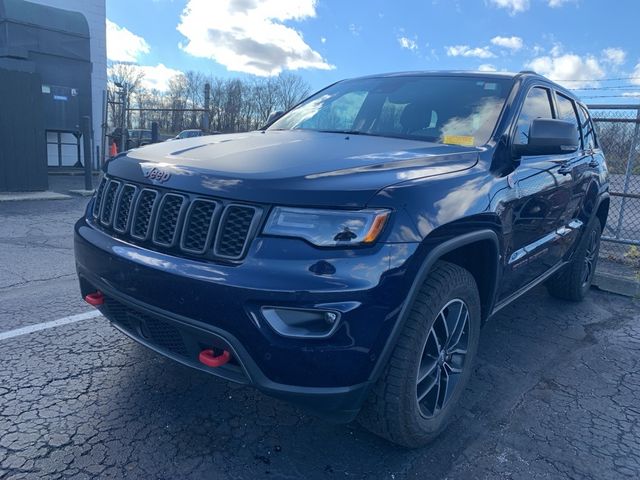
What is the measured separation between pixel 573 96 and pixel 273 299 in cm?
403

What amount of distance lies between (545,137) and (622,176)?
17.3ft

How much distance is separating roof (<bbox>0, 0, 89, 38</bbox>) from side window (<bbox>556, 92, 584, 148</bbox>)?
1243 centimetres

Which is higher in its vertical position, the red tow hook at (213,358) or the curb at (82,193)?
the red tow hook at (213,358)

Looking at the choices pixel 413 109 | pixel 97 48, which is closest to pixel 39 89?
pixel 97 48

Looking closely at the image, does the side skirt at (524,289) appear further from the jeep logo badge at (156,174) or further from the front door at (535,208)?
the jeep logo badge at (156,174)

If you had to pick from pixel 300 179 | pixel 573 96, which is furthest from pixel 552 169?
pixel 300 179

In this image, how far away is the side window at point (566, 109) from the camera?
4.08 m

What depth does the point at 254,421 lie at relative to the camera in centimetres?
259

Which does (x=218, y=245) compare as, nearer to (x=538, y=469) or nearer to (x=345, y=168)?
(x=345, y=168)

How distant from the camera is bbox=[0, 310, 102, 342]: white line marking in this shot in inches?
135

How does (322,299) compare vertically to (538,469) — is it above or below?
above

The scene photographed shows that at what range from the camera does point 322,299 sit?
1.85 m

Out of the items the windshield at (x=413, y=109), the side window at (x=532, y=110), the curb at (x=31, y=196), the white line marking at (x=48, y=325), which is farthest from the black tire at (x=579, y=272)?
the curb at (x=31, y=196)

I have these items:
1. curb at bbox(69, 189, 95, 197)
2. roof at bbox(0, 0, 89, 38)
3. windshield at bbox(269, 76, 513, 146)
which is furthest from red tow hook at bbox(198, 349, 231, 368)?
roof at bbox(0, 0, 89, 38)
